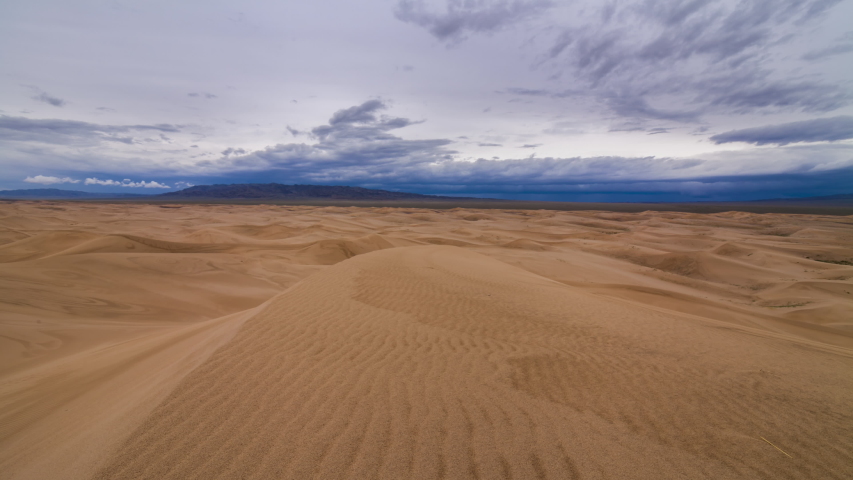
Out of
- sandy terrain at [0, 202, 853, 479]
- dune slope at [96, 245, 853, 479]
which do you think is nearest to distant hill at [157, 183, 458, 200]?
sandy terrain at [0, 202, 853, 479]

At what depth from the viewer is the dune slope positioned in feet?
8.39

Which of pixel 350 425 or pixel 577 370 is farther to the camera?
pixel 577 370

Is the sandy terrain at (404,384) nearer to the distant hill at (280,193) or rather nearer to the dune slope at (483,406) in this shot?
the dune slope at (483,406)

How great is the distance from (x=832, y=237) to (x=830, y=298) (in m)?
19.3

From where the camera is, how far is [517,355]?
462 centimetres

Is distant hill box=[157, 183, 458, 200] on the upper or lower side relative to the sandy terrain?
upper

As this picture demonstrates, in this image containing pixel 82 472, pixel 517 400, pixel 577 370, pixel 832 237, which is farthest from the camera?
pixel 832 237

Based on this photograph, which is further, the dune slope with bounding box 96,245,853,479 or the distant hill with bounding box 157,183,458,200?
the distant hill with bounding box 157,183,458,200

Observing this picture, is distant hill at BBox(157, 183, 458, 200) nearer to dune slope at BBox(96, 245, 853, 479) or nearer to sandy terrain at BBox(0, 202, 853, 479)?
sandy terrain at BBox(0, 202, 853, 479)

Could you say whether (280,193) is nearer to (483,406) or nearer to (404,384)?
(404,384)

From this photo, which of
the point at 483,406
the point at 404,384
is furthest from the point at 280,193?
the point at 483,406

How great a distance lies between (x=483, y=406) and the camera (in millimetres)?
3248

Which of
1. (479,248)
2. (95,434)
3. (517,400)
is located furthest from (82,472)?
(479,248)

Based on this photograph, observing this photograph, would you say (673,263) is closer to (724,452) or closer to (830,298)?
(830,298)
